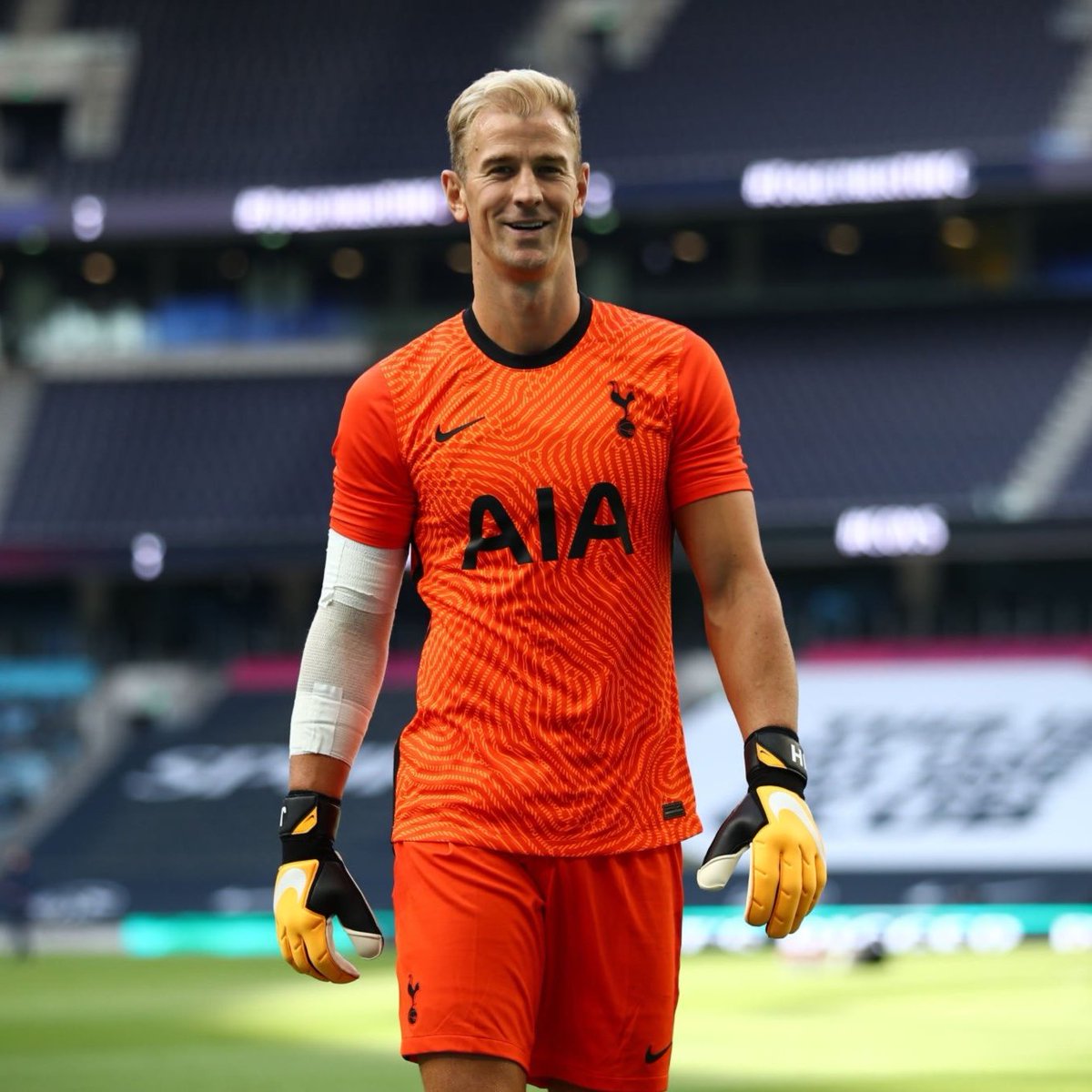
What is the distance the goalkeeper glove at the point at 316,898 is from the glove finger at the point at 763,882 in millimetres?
765

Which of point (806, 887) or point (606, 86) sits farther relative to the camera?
point (606, 86)

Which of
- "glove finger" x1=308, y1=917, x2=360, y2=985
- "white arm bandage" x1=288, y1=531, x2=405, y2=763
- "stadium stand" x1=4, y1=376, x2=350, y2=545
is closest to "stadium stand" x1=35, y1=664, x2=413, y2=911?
"stadium stand" x1=4, y1=376, x2=350, y2=545

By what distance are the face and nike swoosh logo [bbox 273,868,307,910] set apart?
1.22 m

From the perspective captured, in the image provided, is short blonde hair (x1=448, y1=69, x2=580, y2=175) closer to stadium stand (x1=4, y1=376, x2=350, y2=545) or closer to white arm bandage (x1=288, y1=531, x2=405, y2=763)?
white arm bandage (x1=288, y1=531, x2=405, y2=763)

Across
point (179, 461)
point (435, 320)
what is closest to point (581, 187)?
point (179, 461)

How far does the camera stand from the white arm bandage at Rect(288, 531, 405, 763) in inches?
166

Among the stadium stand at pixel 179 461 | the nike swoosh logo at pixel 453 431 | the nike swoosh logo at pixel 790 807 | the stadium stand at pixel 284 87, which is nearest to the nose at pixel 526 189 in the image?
the nike swoosh logo at pixel 453 431

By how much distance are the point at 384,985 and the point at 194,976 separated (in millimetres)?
2428

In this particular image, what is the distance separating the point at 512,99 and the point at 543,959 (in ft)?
5.24

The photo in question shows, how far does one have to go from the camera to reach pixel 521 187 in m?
3.97

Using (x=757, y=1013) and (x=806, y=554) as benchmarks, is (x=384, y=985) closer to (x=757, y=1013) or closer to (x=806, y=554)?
(x=757, y=1013)

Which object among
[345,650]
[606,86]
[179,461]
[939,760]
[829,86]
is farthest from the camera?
[606,86]

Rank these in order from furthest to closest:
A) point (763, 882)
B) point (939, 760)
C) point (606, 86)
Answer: point (606, 86), point (939, 760), point (763, 882)

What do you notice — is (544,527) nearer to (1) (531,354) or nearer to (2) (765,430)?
(1) (531,354)
